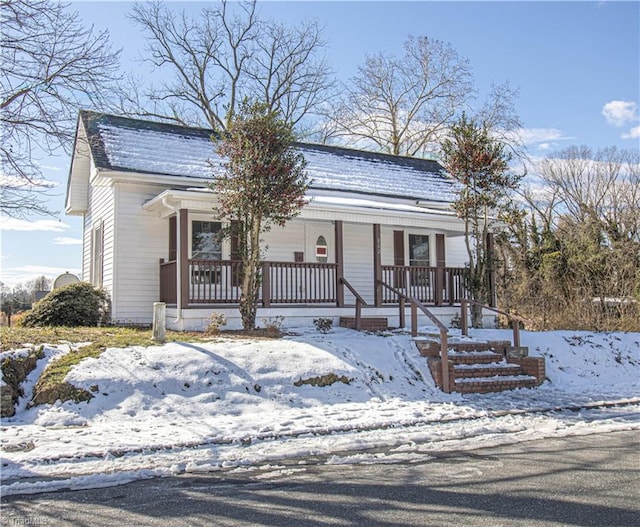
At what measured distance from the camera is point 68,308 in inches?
555

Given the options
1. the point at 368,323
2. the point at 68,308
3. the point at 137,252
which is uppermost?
the point at 137,252

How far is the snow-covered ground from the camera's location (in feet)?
21.1

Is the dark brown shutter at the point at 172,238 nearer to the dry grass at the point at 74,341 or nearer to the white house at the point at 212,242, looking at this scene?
the white house at the point at 212,242

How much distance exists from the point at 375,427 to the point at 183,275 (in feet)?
21.4

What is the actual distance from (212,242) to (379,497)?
1097 centimetres

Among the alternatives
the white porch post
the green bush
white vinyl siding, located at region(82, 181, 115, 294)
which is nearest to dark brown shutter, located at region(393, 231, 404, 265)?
the white porch post

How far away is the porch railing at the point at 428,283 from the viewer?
1608cm

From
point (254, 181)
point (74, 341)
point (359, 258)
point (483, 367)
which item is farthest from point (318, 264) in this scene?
point (74, 341)

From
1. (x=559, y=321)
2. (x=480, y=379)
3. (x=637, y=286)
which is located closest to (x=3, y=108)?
(x=480, y=379)

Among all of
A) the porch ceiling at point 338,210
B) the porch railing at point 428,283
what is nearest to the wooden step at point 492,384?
the porch railing at point 428,283

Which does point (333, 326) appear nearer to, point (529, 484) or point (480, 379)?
point (480, 379)

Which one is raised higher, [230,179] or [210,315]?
[230,179]

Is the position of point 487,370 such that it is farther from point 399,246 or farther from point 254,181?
point 399,246

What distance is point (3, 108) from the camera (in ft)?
35.3
